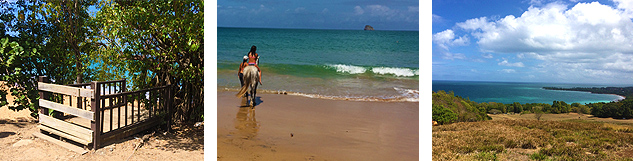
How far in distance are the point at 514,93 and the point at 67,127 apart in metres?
5.95

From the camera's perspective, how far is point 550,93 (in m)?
4.89

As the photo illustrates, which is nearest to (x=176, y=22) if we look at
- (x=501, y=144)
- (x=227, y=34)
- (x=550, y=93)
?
(x=501, y=144)

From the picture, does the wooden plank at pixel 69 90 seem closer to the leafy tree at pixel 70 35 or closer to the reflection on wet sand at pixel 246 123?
the leafy tree at pixel 70 35

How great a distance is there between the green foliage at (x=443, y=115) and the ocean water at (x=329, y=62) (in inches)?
26.8

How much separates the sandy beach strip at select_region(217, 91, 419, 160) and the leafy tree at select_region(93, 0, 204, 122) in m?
0.57

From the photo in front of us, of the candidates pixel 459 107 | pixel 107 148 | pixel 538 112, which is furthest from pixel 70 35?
pixel 538 112

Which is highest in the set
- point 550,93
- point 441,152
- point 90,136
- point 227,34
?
point 227,34

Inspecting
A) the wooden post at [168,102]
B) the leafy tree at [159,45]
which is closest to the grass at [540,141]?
the leafy tree at [159,45]

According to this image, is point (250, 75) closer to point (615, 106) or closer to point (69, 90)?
point (69, 90)

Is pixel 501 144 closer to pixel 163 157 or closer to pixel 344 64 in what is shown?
pixel 163 157

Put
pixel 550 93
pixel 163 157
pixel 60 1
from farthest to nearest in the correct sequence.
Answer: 1. pixel 550 93
2. pixel 60 1
3. pixel 163 157

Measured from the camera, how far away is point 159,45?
3799 mm

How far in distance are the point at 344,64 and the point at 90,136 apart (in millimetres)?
8794

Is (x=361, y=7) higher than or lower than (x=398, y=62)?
higher
